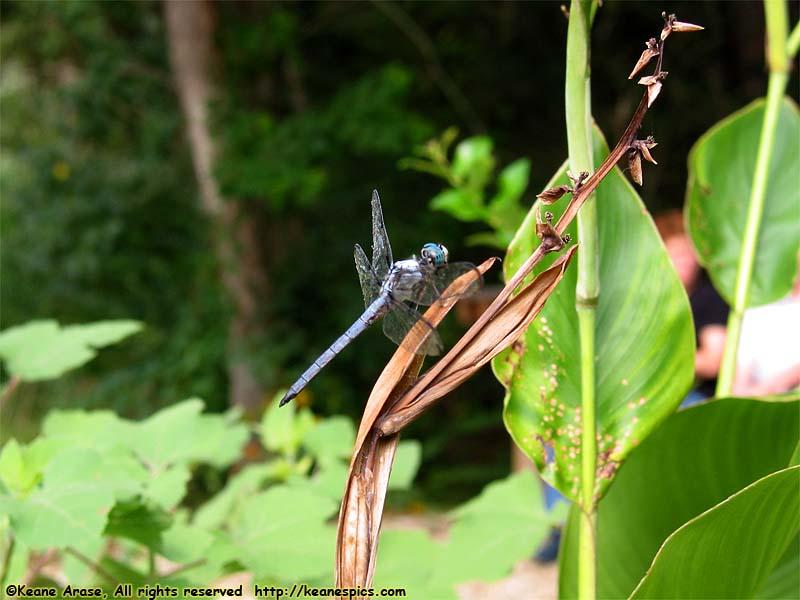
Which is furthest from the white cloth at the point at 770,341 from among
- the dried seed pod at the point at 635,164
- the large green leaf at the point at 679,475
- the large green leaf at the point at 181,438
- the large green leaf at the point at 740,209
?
the dried seed pod at the point at 635,164

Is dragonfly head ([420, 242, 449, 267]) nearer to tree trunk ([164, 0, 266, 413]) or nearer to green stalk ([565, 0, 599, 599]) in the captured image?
green stalk ([565, 0, 599, 599])

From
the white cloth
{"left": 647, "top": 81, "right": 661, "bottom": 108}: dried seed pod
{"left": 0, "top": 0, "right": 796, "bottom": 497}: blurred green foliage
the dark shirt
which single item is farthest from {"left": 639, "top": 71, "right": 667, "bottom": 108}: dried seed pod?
{"left": 0, "top": 0, "right": 796, "bottom": 497}: blurred green foliage

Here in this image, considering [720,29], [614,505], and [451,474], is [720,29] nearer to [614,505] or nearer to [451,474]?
[451,474]

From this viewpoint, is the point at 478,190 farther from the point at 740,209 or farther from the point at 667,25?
the point at 667,25

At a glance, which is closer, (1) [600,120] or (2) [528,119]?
(1) [600,120]

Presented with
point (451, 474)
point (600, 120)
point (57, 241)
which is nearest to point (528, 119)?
point (600, 120)

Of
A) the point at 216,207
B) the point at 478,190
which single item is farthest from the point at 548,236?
the point at 216,207

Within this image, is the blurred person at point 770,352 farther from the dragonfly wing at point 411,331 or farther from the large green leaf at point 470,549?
A: the dragonfly wing at point 411,331
